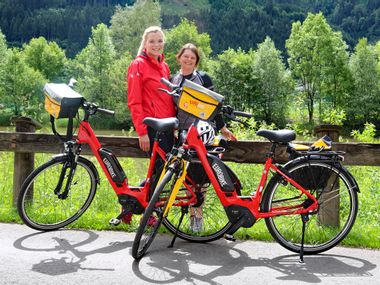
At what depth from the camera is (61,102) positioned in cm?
538

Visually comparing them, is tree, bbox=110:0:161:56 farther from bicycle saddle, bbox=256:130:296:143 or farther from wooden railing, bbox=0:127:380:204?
bicycle saddle, bbox=256:130:296:143

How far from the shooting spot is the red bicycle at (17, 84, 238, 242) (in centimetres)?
526

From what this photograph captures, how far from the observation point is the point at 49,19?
16675 cm

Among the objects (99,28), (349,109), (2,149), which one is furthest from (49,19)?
(2,149)

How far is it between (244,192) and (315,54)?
5028cm

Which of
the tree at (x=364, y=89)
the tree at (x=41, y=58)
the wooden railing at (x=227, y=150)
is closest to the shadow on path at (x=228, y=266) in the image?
the wooden railing at (x=227, y=150)

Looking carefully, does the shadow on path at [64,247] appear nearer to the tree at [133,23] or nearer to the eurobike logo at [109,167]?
the eurobike logo at [109,167]

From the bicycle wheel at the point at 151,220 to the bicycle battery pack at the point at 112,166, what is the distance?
627 mm

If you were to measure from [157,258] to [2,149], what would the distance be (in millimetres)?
2816

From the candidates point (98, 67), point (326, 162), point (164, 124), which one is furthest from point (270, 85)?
point (164, 124)

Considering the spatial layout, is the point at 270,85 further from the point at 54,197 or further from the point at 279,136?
the point at 279,136

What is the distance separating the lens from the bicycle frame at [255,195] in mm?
4879

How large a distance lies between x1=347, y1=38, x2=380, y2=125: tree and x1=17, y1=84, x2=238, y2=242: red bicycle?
47.3 meters

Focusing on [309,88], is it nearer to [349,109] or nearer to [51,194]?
[349,109]
